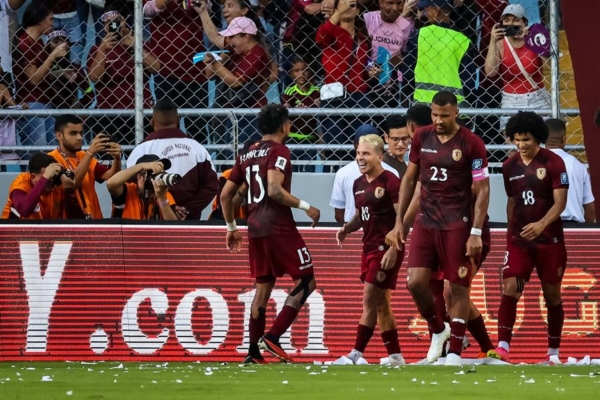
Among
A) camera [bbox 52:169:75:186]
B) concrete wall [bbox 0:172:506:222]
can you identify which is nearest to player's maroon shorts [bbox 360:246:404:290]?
concrete wall [bbox 0:172:506:222]

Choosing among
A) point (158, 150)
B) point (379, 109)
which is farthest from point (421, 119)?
point (158, 150)

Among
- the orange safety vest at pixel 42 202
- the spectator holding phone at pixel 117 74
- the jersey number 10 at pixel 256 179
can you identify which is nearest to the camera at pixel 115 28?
the spectator holding phone at pixel 117 74

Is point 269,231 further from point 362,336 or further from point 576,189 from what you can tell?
point 576,189

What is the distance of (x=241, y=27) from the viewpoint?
12.7m

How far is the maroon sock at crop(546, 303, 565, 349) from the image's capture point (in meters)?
10.8

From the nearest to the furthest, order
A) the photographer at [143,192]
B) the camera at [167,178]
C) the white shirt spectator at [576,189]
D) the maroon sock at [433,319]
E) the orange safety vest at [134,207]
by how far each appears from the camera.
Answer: the maroon sock at [433,319] → the camera at [167,178] → the photographer at [143,192] → the white shirt spectator at [576,189] → the orange safety vest at [134,207]

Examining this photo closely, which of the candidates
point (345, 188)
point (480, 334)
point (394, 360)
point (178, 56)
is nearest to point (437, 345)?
point (480, 334)

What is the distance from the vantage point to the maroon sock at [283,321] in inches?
409

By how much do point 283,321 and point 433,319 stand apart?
1.22m

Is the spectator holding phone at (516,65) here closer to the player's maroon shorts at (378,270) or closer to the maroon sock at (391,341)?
the player's maroon shorts at (378,270)

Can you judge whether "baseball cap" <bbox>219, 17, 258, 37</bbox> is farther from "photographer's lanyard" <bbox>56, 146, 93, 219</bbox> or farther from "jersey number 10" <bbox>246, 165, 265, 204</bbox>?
"jersey number 10" <bbox>246, 165, 265, 204</bbox>

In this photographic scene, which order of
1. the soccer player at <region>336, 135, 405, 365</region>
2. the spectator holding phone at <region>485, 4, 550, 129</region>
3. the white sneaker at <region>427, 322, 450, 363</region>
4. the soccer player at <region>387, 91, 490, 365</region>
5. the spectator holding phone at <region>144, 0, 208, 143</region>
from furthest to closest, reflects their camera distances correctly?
the spectator holding phone at <region>144, 0, 208, 143</region>
the spectator holding phone at <region>485, 4, 550, 129</region>
the soccer player at <region>336, 135, 405, 365</region>
the white sneaker at <region>427, 322, 450, 363</region>
the soccer player at <region>387, 91, 490, 365</region>

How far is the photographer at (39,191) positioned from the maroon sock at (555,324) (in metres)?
4.35

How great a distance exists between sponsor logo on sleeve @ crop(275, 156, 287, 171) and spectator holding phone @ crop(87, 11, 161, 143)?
2.64m
